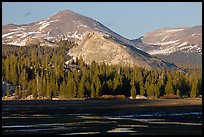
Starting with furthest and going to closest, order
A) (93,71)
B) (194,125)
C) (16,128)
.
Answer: (93,71) < (194,125) < (16,128)

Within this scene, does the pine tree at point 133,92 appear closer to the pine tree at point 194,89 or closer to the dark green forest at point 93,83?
the dark green forest at point 93,83

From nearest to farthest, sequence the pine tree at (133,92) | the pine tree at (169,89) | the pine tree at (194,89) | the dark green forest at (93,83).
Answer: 1. the dark green forest at (93,83)
2. the pine tree at (133,92)
3. the pine tree at (169,89)
4. the pine tree at (194,89)

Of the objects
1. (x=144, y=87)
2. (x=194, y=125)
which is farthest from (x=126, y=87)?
(x=194, y=125)

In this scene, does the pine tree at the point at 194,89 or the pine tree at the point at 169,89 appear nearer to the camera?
the pine tree at the point at 169,89

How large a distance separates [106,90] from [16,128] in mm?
113159

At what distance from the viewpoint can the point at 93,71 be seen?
580ft

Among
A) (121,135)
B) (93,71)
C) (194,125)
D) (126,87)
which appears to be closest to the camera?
(121,135)

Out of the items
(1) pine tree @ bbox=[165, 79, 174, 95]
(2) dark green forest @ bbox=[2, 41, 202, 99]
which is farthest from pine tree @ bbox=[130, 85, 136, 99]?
(1) pine tree @ bbox=[165, 79, 174, 95]

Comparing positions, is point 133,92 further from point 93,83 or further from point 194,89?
point 194,89

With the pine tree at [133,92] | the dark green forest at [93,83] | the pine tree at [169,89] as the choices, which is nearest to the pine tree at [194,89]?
the dark green forest at [93,83]

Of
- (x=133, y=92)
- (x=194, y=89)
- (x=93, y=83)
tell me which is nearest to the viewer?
(x=133, y=92)

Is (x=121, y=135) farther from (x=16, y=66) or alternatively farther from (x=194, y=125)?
(x=16, y=66)

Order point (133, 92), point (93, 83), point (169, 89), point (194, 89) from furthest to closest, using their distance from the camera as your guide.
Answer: point (194, 89), point (169, 89), point (93, 83), point (133, 92)

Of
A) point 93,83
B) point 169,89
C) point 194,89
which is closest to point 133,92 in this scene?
point 93,83
